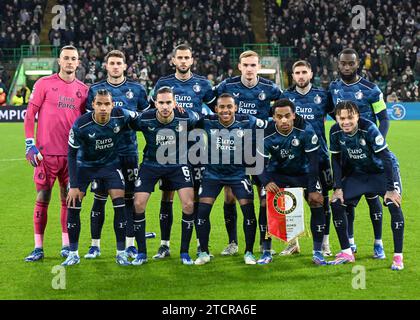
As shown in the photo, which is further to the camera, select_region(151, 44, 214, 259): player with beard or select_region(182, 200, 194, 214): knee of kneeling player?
select_region(151, 44, 214, 259): player with beard

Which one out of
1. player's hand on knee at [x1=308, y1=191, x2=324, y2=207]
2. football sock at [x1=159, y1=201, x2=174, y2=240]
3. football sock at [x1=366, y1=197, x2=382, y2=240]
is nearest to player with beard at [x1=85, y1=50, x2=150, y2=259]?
football sock at [x1=159, y1=201, x2=174, y2=240]

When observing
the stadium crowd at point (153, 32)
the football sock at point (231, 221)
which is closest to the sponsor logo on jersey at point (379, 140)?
the football sock at point (231, 221)

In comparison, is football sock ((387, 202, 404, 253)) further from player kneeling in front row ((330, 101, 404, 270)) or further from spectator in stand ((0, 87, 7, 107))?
spectator in stand ((0, 87, 7, 107))

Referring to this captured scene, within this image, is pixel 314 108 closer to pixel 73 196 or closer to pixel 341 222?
pixel 341 222

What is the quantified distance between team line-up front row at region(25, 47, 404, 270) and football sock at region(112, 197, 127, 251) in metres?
0.01

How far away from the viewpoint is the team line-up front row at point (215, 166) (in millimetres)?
7930

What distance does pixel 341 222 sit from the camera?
7.88 metres

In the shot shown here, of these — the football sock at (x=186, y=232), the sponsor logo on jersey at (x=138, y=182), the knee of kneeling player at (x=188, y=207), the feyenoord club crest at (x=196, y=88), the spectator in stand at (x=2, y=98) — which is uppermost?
the spectator in stand at (x=2, y=98)

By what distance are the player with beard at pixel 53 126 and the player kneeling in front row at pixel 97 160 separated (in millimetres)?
448

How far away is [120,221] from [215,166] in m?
1.17

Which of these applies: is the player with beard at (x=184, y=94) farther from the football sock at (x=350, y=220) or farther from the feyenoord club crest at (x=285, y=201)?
the football sock at (x=350, y=220)

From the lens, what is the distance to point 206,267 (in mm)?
7836

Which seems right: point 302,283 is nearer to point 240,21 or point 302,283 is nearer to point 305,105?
point 305,105

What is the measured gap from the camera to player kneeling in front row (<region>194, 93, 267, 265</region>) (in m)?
8.02
